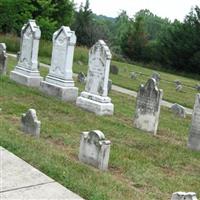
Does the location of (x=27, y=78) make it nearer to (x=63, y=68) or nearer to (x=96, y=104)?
(x=63, y=68)

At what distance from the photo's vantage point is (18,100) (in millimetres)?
12055

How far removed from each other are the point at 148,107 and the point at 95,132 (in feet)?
12.3

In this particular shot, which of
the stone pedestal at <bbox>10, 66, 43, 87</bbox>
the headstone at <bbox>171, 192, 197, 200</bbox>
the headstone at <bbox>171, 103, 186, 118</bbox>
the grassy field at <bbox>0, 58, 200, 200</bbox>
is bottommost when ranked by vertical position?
the headstone at <bbox>171, 103, 186, 118</bbox>

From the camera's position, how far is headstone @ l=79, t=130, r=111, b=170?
7.09 metres

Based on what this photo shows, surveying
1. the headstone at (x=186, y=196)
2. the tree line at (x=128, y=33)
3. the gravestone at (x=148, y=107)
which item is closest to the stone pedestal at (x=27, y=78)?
the gravestone at (x=148, y=107)

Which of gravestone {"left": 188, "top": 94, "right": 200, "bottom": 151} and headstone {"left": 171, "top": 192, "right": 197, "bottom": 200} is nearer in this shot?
headstone {"left": 171, "top": 192, "right": 197, "bottom": 200}

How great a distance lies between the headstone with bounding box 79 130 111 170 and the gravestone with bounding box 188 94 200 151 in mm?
2835

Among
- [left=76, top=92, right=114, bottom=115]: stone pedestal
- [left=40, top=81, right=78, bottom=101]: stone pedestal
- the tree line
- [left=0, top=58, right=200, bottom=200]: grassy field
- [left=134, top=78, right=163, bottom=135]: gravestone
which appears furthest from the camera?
the tree line

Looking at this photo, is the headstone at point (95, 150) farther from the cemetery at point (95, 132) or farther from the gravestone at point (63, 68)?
the gravestone at point (63, 68)

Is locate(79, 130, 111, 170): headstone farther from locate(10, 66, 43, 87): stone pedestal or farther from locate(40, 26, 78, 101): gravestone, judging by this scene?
locate(10, 66, 43, 87): stone pedestal

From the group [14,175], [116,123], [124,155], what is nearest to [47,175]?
[14,175]

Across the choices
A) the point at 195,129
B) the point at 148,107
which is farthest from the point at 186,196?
the point at 148,107

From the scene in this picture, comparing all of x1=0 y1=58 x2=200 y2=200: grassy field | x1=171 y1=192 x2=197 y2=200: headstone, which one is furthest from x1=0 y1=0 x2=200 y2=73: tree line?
x1=171 y1=192 x2=197 y2=200: headstone

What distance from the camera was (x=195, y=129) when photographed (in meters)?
9.34
